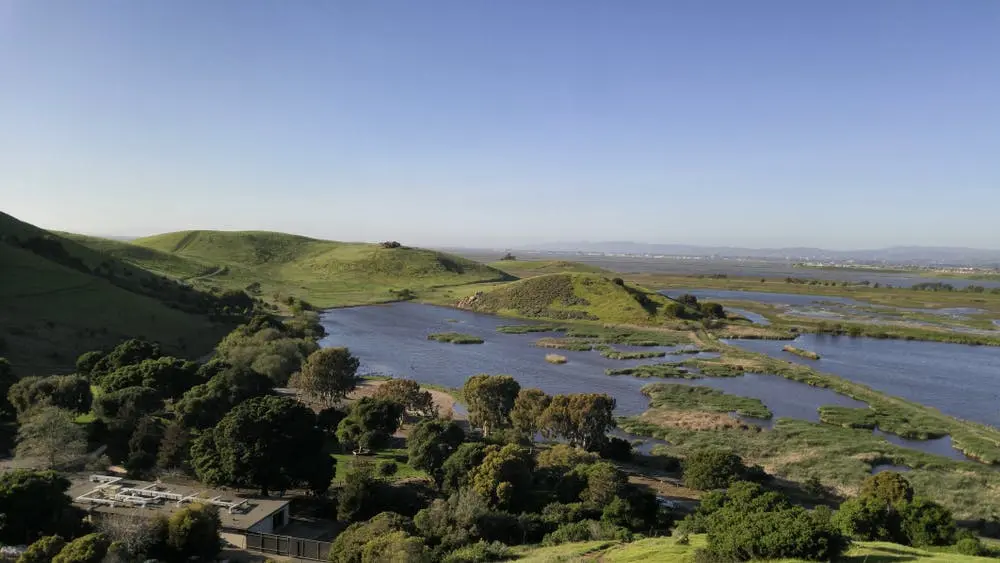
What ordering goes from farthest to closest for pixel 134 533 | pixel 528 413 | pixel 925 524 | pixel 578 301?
pixel 578 301 < pixel 528 413 < pixel 925 524 < pixel 134 533

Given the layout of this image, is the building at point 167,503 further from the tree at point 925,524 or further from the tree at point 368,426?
the tree at point 925,524

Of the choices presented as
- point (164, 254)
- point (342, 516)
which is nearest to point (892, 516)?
point (342, 516)

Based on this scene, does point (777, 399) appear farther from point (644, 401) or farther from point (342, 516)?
point (342, 516)

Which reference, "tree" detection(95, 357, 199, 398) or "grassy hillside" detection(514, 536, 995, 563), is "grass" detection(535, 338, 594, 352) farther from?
"grassy hillside" detection(514, 536, 995, 563)

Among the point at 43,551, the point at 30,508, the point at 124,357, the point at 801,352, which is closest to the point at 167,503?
the point at 30,508

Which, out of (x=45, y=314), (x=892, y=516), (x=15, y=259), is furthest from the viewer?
(x=15, y=259)

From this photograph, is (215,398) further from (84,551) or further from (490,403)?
(84,551)
